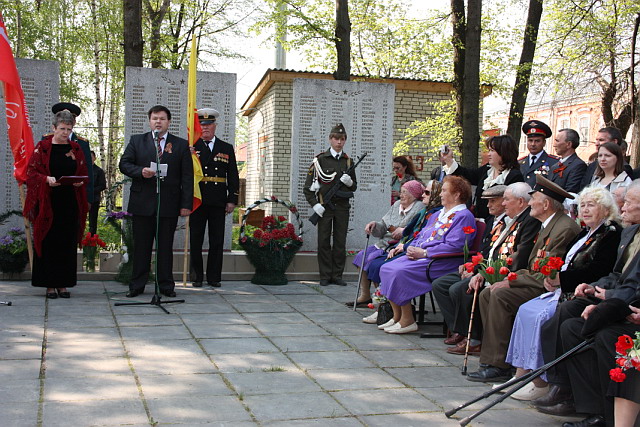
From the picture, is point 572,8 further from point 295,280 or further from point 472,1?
point 295,280

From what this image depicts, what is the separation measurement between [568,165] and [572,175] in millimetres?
121

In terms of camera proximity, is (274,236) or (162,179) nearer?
(162,179)

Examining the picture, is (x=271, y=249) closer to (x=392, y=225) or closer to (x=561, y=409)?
(x=392, y=225)

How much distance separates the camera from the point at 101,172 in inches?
432

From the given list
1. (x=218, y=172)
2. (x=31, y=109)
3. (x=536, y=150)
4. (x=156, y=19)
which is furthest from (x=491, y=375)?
(x=156, y=19)

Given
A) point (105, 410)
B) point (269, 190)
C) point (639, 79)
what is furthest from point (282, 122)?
point (105, 410)

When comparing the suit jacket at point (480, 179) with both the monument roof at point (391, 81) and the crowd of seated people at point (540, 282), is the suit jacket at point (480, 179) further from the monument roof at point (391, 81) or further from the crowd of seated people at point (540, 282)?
the monument roof at point (391, 81)

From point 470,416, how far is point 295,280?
5.45 m

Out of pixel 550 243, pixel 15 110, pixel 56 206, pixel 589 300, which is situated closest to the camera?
pixel 589 300

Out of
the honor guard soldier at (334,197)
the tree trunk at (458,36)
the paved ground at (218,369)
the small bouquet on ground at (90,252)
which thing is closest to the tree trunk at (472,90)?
the tree trunk at (458,36)

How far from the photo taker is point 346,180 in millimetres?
8461

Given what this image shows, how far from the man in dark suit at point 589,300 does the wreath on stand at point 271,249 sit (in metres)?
4.61

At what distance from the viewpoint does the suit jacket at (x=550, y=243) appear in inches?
183

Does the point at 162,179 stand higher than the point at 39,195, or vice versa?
the point at 162,179
